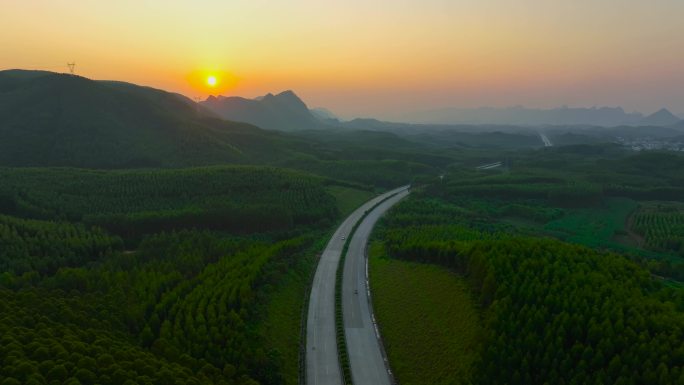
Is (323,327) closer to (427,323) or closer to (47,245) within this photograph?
(427,323)

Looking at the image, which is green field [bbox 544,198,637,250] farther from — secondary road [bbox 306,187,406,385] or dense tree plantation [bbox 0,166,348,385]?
secondary road [bbox 306,187,406,385]

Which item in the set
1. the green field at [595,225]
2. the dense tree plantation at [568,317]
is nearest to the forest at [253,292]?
the dense tree plantation at [568,317]

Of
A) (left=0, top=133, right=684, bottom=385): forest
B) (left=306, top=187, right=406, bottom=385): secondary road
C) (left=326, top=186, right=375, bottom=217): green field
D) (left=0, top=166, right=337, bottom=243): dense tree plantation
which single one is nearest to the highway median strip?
(left=306, top=187, right=406, bottom=385): secondary road

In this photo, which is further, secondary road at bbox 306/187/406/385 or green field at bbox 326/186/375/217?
green field at bbox 326/186/375/217

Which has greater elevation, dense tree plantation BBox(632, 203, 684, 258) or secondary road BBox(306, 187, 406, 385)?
secondary road BBox(306, 187, 406, 385)

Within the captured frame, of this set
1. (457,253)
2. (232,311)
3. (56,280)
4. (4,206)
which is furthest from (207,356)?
(4,206)

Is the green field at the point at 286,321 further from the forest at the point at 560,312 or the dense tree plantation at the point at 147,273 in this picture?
the forest at the point at 560,312

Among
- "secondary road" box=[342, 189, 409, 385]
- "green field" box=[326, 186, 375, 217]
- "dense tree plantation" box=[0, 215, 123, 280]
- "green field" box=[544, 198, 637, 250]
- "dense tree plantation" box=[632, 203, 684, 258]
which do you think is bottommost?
"green field" box=[544, 198, 637, 250]
